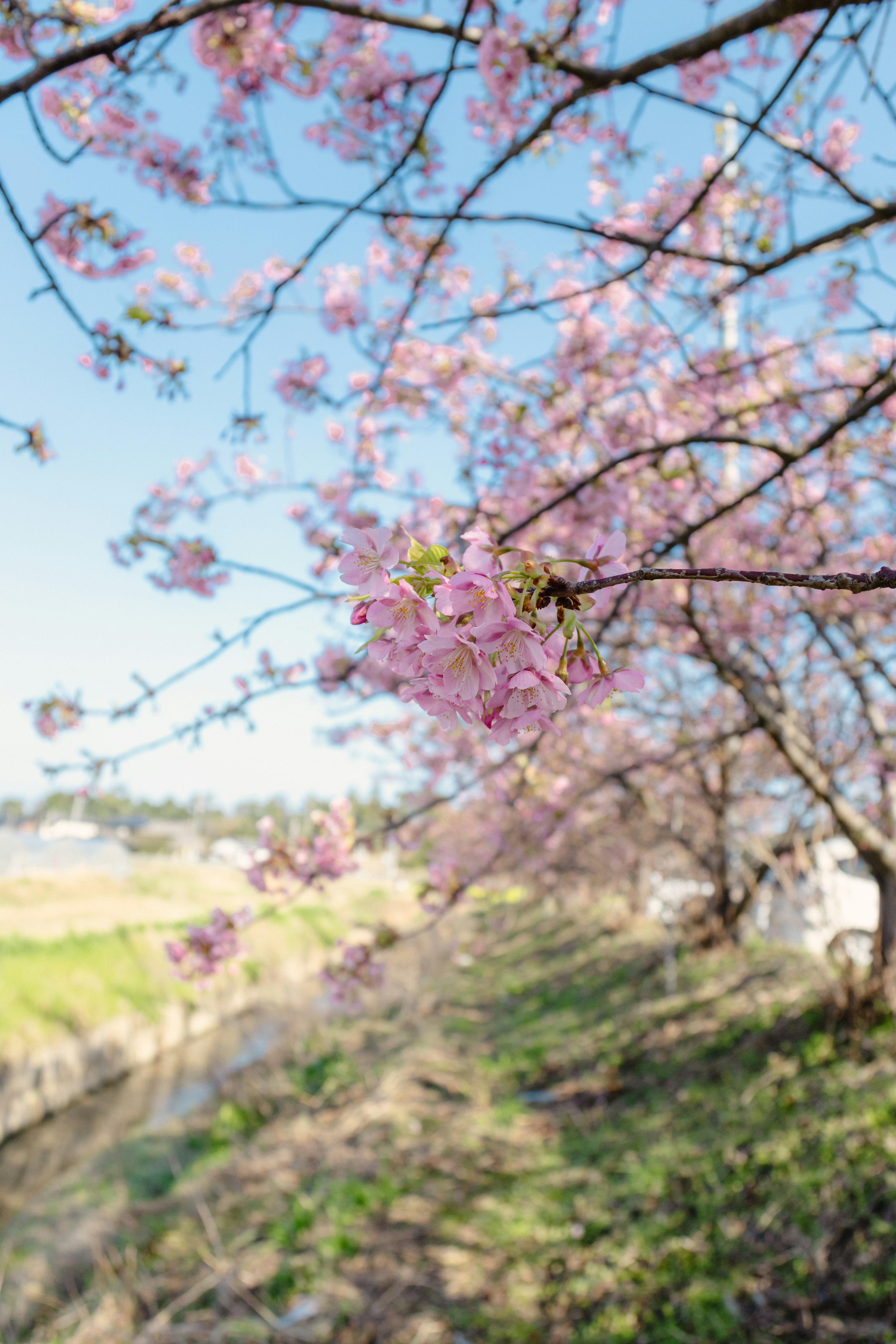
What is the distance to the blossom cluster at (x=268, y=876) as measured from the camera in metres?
2.90

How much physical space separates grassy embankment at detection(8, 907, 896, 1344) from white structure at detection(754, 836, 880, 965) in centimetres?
54

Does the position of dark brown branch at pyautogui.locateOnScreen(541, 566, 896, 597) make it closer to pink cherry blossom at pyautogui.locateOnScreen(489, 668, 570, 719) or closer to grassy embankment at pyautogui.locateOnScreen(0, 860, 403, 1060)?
pink cherry blossom at pyautogui.locateOnScreen(489, 668, 570, 719)

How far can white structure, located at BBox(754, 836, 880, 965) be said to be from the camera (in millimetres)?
5242

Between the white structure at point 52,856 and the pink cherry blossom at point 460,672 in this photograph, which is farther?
the white structure at point 52,856

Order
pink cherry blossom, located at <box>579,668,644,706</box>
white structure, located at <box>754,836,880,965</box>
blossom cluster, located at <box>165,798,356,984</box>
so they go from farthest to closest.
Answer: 1. white structure, located at <box>754,836,880,965</box>
2. blossom cluster, located at <box>165,798,356,984</box>
3. pink cherry blossom, located at <box>579,668,644,706</box>

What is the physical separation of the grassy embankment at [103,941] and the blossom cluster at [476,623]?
2589 millimetres

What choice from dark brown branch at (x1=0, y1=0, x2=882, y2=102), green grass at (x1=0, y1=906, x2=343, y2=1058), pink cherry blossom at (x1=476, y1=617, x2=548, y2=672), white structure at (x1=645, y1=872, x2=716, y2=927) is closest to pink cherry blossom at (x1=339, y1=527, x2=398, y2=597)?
pink cherry blossom at (x1=476, y1=617, x2=548, y2=672)

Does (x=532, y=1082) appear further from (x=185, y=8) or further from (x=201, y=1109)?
(x=185, y=8)

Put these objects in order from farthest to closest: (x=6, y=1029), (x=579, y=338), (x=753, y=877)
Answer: (x=6, y=1029) → (x=753, y=877) → (x=579, y=338)

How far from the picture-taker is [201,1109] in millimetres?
9094

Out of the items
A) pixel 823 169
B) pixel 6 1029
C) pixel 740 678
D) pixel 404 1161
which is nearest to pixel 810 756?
pixel 740 678

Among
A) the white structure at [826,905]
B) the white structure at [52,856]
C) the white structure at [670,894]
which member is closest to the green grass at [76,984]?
the white structure at [670,894]

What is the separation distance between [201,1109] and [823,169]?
1046cm

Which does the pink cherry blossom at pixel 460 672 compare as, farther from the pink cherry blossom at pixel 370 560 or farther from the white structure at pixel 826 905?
the white structure at pixel 826 905
